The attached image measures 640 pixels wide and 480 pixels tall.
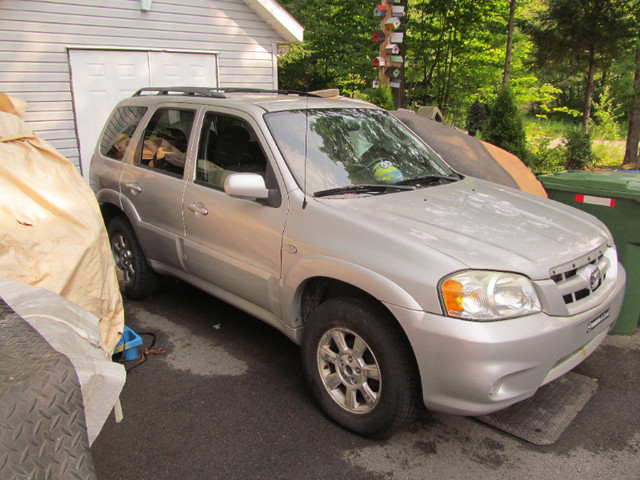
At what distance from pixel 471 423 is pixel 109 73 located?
8004 millimetres

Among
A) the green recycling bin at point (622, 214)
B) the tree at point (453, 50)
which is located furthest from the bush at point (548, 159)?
the green recycling bin at point (622, 214)

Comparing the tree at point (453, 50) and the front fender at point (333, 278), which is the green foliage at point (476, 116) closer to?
the tree at point (453, 50)

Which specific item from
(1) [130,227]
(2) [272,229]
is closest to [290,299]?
(2) [272,229]

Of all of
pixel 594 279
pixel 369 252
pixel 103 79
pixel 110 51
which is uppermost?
pixel 110 51

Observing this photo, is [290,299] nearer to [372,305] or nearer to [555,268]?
[372,305]

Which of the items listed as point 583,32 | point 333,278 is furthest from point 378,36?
point 333,278

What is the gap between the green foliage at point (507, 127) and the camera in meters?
8.91

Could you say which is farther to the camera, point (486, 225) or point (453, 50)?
point (453, 50)

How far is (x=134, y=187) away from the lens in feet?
14.9

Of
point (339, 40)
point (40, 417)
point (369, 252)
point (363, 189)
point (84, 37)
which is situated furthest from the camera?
point (339, 40)

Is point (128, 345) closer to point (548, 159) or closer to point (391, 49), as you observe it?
point (391, 49)

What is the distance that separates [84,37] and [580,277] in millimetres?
8296

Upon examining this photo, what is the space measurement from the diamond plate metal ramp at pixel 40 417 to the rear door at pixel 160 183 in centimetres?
246

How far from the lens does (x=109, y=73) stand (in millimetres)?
8734
